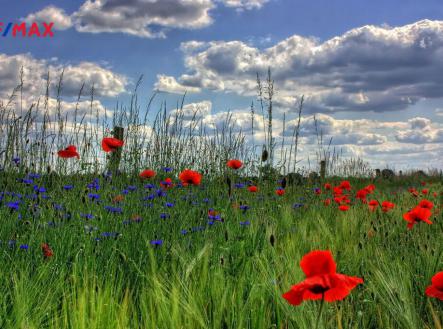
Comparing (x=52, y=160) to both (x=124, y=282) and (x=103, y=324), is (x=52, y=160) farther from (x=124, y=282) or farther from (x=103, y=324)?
(x=103, y=324)

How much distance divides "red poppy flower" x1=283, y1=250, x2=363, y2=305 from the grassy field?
39 centimetres

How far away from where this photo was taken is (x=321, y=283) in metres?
0.99

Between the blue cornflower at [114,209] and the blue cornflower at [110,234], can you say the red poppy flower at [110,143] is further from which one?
the blue cornflower at [110,234]

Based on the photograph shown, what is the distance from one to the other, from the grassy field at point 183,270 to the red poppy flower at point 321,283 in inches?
15.4

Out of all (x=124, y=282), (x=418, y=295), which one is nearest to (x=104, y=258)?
(x=124, y=282)

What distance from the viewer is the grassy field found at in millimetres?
1698

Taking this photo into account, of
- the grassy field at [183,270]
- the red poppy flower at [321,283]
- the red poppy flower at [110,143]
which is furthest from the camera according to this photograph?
the red poppy flower at [110,143]

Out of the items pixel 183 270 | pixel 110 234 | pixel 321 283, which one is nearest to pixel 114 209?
pixel 110 234

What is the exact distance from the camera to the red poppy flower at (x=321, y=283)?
3.31 ft

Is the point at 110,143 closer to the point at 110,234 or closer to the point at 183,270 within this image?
the point at 110,234

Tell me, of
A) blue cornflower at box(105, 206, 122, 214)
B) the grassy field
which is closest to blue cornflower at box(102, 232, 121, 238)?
the grassy field

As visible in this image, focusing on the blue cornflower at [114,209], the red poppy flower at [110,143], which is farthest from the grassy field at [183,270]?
the red poppy flower at [110,143]

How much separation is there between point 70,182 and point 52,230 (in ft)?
6.31

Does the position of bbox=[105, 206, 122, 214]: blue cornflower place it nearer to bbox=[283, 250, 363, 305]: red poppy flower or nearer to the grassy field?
the grassy field
